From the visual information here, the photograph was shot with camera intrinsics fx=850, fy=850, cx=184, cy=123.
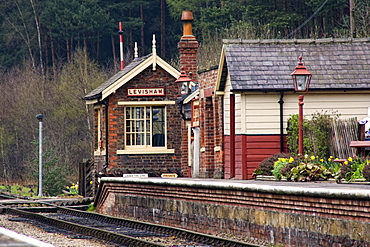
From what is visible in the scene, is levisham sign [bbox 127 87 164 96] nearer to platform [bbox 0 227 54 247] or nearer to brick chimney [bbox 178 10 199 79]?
brick chimney [bbox 178 10 199 79]

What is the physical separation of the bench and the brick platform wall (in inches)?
138

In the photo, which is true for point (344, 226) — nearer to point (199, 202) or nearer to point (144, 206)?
point (199, 202)

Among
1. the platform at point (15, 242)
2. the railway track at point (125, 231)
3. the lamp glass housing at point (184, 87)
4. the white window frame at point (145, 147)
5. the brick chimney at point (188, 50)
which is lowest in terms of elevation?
the railway track at point (125, 231)

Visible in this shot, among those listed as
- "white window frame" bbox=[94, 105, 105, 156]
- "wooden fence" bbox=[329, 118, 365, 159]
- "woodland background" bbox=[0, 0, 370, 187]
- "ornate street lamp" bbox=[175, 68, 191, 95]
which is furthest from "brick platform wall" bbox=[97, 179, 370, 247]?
"woodland background" bbox=[0, 0, 370, 187]

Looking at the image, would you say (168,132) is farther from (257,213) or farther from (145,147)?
(257,213)

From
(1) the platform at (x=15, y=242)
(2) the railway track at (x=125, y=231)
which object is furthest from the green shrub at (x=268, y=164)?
(1) the platform at (x=15, y=242)

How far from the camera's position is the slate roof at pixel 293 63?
68.4ft

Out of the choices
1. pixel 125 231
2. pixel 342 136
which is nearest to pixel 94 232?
pixel 125 231

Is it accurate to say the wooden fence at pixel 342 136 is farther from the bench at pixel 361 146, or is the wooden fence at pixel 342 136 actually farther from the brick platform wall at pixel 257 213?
the brick platform wall at pixel 257 213

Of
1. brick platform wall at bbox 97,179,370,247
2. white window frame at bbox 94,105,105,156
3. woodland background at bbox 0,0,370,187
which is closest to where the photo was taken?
brick platform wall at bbox 97,179,370,247

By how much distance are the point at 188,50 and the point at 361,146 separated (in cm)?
1210

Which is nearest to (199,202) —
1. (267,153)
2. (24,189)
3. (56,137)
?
(267,153)

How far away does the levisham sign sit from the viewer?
95.4ft

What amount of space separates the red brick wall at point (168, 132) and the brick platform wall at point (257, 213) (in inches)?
278
